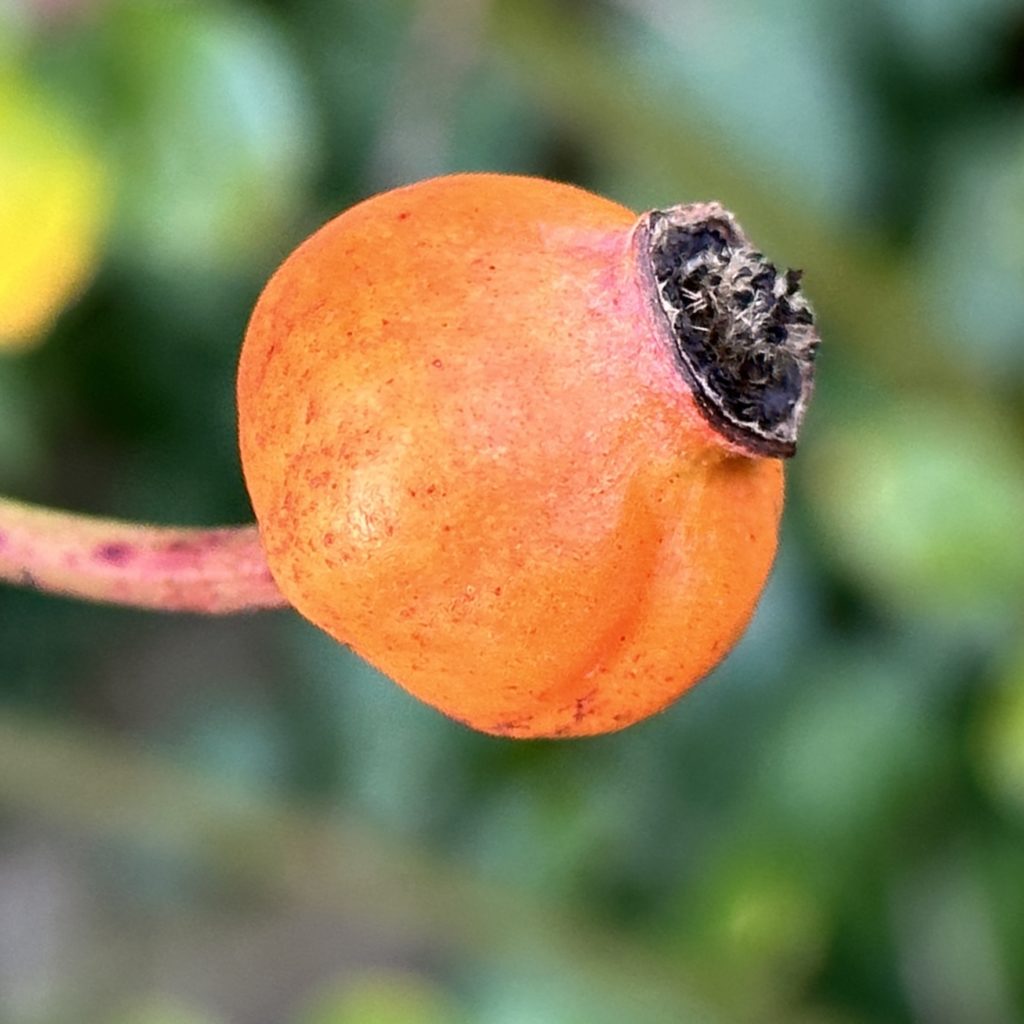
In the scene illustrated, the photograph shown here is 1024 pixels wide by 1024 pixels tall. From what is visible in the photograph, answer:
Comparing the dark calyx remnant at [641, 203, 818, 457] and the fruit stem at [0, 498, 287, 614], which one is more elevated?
the dark calyx remnant at [641, 203, 818, 457]

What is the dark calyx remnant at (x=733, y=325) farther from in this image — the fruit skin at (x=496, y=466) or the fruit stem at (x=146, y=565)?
the fruit stem at (x=146, y=565)

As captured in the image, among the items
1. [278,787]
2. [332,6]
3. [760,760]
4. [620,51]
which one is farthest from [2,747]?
[620,51]

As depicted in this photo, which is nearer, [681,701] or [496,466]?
[496,466]

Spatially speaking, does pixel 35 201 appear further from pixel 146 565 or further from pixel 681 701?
pixel 681 701

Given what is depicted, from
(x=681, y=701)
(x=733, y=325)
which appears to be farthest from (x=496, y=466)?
(x=681, y=701)

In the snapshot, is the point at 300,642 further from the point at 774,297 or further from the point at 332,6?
the point at 774,297

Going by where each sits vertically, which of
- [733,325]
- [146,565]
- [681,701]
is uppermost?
[733,325]

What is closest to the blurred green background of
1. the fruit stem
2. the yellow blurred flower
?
the yellow blurred flower

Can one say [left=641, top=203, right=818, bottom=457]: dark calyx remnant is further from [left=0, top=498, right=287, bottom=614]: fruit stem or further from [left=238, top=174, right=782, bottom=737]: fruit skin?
[left=0, top=498, right=287, bottom=614]: fruit stem
